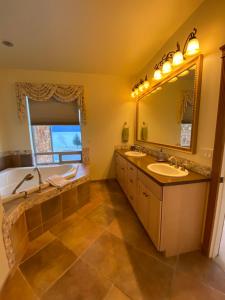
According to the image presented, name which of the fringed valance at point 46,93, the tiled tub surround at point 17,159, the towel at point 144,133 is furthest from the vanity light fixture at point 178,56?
the tiled tub surround at point 17,159

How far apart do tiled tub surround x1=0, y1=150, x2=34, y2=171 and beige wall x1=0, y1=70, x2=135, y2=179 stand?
0.38 ft

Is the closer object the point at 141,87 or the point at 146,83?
the point at 146,83

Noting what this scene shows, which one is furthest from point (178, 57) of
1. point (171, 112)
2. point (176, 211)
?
point (176, 211)

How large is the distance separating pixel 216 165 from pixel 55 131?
3057mm

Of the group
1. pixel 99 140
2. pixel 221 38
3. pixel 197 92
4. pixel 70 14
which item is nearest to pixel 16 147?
pixel 99 140

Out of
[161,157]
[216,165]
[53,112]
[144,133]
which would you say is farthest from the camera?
[53,112]

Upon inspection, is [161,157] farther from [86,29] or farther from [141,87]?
[86,29]

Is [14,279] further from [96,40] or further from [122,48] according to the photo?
[122,48]

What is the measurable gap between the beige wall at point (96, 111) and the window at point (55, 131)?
0.25 metres

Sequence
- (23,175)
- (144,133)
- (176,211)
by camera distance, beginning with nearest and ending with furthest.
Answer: (176,211)
(23,175)
(144,133)

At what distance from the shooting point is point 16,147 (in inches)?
120

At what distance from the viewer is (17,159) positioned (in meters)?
3.05

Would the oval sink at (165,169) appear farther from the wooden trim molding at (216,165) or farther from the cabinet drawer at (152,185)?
the wooden trim molding at (216,165)

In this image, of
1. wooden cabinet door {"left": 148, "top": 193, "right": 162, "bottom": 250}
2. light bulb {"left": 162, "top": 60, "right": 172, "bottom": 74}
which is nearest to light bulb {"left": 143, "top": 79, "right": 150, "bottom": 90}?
light bulb {"left": 162, "top": 60, "right": 172, "bottom": 74}
